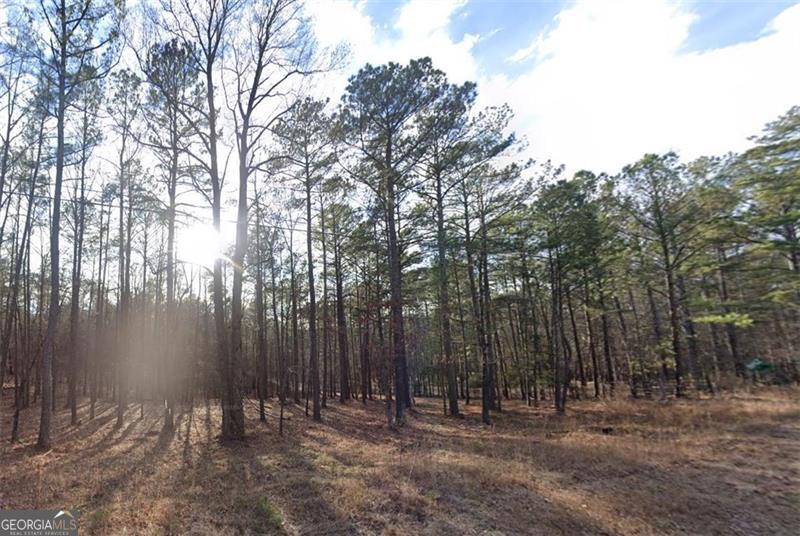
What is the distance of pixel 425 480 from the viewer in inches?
237

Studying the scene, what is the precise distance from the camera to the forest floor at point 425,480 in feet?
15.6

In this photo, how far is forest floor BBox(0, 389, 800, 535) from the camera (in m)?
4.75

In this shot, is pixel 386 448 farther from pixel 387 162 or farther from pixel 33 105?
pixel 33 105

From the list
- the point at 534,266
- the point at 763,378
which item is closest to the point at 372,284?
the point at 534,266

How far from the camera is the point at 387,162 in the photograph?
12703 millimetres

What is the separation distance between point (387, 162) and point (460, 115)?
280 centimetres
